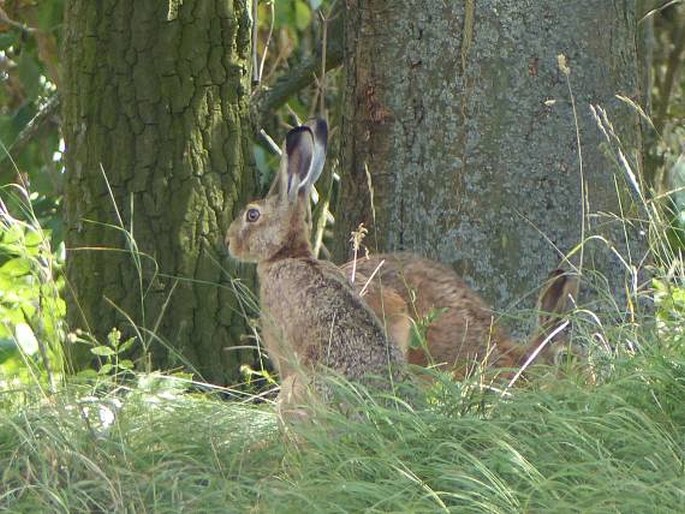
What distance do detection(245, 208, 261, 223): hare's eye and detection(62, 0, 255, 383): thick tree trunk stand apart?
105 cm

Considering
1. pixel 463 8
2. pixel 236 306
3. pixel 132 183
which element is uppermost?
pixel 463 8

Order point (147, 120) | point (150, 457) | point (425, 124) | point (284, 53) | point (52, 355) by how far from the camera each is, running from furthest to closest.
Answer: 1. point (284, 53)
2. point (147, 120)
3. point (425, 124)
4. point (52, 355)
5. point (150, 457)

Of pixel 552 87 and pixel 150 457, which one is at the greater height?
pixel 552 87

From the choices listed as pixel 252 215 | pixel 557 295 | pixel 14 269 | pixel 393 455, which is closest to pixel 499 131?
pixel 557 295

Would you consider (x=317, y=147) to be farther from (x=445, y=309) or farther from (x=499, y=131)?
(x=445, y=309)

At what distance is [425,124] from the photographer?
6.46m

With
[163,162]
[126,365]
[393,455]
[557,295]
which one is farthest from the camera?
[163,162]

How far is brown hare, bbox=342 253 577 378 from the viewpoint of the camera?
5680 millimetres

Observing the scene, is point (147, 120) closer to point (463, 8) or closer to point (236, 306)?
point (236, 306)

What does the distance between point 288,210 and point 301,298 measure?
32.8 inches

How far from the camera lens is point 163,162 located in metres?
7.42

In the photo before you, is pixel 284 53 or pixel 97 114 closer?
pixel 97 114

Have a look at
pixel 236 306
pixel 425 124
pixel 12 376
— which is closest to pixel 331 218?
pixel 236 306

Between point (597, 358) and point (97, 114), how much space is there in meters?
3.32
